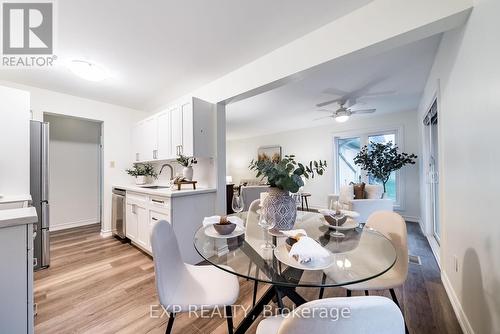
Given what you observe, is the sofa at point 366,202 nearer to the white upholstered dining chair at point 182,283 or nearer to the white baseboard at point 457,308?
the white baseboard at point 457,308

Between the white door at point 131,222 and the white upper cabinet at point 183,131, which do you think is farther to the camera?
the white door at point 131,222

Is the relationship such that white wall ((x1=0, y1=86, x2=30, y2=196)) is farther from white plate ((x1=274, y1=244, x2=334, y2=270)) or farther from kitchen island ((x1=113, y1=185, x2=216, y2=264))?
white plate ((x1=274, y1=244, x2=334, y2=270))

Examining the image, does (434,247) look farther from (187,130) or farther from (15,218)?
(15,218)

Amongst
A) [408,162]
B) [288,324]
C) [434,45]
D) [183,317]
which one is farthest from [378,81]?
[183,317]

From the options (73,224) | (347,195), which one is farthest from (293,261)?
(73,224)

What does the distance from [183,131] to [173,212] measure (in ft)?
3.51

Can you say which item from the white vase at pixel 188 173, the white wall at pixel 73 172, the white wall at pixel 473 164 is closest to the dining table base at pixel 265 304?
the white wall at pixel 473 164

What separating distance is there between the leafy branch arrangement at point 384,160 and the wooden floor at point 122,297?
→ 1690 millimetres

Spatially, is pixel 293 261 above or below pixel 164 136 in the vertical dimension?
below

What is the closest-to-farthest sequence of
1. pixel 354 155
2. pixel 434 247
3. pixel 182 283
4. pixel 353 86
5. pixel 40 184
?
pixel 182 283 < pixel 40 184 < pixel 434 247 < pixel 353 86 < pixel 354 155

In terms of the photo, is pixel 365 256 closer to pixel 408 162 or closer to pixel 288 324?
pixel 288 324

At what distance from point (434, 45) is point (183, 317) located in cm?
345

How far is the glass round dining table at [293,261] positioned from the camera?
913 millimetres

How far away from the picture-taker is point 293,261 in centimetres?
96
